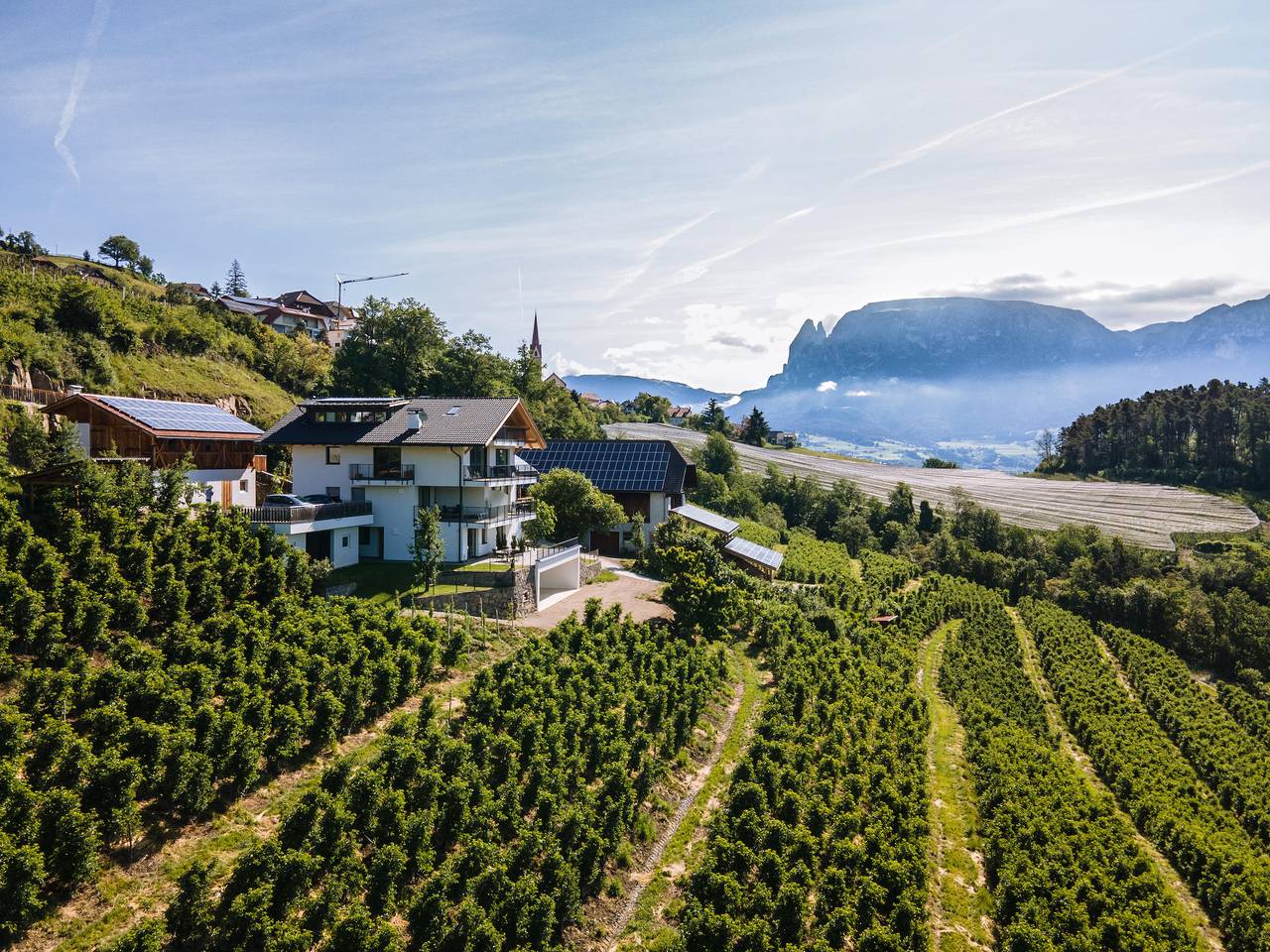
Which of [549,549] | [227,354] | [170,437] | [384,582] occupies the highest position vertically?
[227,354]

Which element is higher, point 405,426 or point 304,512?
point 405,426

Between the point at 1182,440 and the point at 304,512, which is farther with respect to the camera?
the point at 1182,440

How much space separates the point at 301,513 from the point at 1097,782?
3484 centimetres

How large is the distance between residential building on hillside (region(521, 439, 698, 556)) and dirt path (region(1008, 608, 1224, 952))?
2490 cm

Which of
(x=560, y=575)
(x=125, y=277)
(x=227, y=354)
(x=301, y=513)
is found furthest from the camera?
(x=125, y=277)

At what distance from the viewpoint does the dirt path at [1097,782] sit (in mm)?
20484

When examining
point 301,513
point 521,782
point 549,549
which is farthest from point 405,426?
point 521,782

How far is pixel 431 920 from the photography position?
43.3 ft

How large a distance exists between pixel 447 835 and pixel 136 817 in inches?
234

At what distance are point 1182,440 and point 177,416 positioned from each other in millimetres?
112894

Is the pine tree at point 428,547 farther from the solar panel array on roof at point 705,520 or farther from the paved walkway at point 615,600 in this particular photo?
the solar panel array on roof at point 705,520

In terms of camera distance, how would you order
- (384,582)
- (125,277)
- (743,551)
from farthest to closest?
(125,277) < (743,551) < (384,582)

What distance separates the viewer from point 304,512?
29.8 m

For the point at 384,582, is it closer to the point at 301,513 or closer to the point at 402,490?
the point at 301,513
